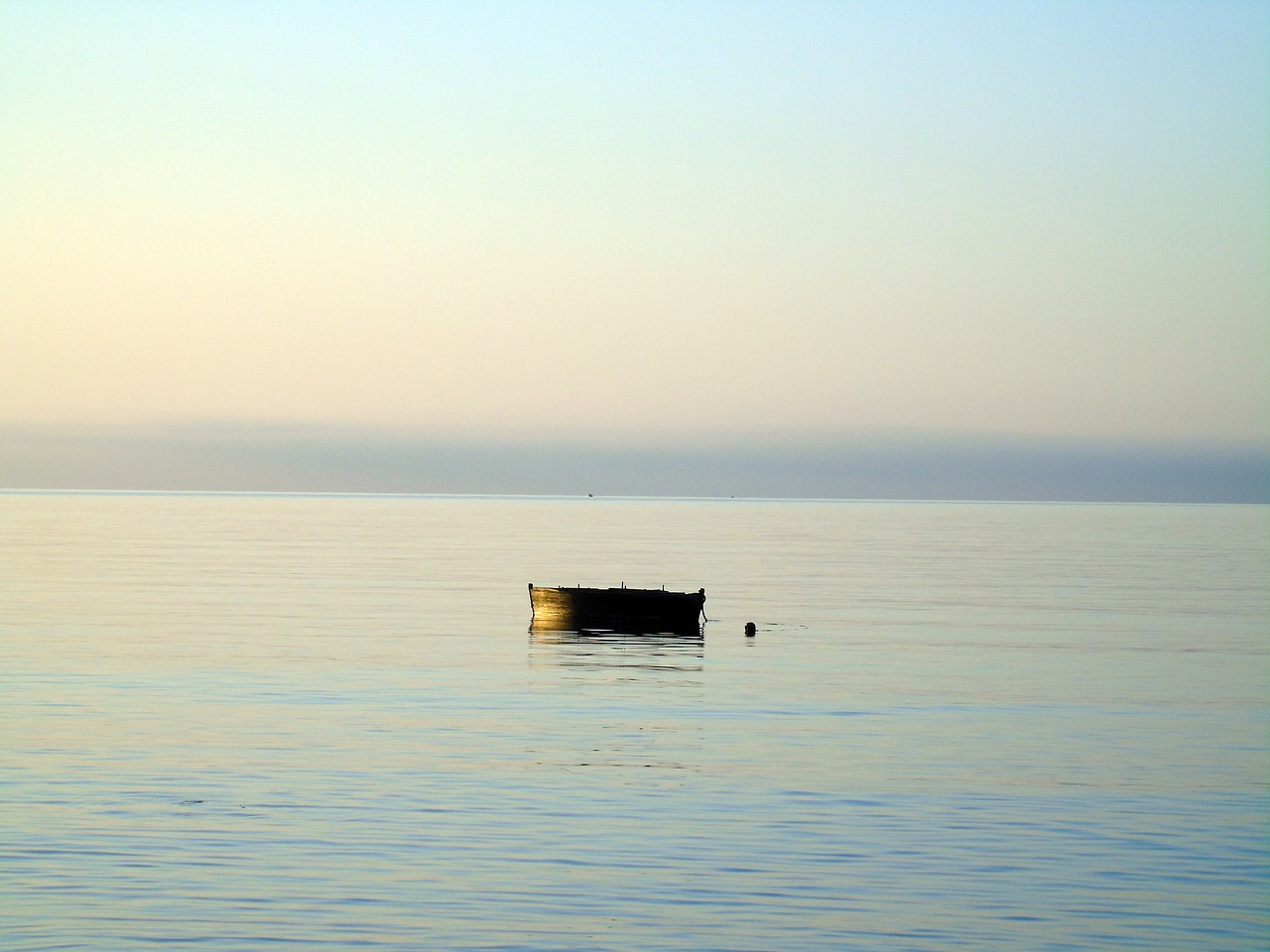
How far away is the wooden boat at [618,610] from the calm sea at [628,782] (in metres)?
1.53

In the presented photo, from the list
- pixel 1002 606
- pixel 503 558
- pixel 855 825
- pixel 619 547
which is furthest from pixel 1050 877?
pixel 619 547

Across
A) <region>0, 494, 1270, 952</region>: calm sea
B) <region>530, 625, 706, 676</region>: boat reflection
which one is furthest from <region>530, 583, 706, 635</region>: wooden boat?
<region>0, 494, 1270, 952</region>: calm sea

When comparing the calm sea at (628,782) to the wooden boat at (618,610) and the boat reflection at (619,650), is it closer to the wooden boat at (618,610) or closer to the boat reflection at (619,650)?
the boat reflection at (619,650)

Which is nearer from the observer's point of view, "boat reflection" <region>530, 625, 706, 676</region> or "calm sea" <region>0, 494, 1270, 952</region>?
"calm sea" <region>0, 494, 1270, 952</region>

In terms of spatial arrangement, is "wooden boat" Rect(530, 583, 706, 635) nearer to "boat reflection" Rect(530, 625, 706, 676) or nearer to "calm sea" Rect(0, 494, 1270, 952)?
"boat reflection" Rect(530, 625, 706, 676)

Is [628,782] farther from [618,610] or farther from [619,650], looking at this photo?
[618,610]

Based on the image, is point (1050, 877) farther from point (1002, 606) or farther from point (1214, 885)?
point (1002, 606)

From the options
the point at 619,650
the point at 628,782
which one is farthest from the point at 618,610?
the point at 628,782

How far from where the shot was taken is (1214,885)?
68.5 feet

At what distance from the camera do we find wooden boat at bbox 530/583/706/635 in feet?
201

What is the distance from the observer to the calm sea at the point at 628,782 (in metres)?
19.0

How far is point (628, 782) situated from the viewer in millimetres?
27453

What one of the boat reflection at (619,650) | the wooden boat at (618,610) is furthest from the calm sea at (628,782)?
the wooden boat at (618,610)

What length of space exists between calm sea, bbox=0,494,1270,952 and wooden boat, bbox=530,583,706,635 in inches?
60.3
